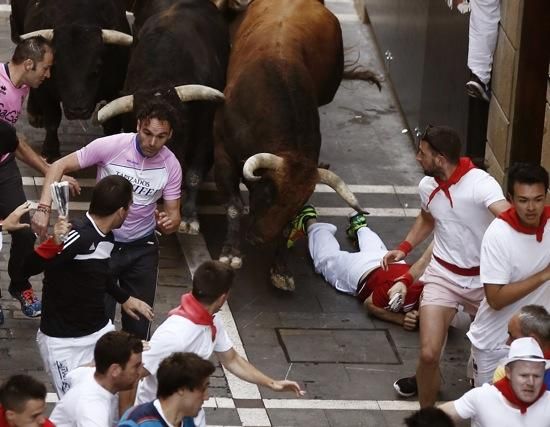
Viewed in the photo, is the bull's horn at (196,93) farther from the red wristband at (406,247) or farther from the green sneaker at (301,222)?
the red wristband at (406,247)

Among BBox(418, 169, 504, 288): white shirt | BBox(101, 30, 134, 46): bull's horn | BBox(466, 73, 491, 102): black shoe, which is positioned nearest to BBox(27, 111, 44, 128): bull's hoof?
BBox(101, 30, 134, 46): bull's horn

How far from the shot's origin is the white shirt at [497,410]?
821 cm

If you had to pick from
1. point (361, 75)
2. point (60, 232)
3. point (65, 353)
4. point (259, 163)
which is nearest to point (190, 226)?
point (259, 163)

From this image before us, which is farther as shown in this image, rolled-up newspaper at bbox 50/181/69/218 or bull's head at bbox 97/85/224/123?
bull's head at bbox 97/85/224/123

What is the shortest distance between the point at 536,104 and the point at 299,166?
7.85 ft

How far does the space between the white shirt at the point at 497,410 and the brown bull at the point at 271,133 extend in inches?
163

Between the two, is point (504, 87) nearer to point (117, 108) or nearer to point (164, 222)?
point (117, 108)

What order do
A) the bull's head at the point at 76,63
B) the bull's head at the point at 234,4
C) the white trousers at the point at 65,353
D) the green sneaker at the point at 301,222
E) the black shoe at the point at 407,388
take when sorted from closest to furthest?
1. the white trousers at the point at 65,353
2. the black shoe at the point at 407,388
3. the green sneaker at the point at 301,222
4. the bull's head at the point at 76,63
5. the bull's head at the point at 234,4

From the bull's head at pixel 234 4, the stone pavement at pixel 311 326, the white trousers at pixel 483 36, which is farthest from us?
the bull's head at pixel 234 4

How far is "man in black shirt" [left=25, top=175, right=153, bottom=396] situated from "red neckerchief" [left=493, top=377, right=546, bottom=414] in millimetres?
2252

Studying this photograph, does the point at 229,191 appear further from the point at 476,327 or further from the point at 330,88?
the point at 476,327

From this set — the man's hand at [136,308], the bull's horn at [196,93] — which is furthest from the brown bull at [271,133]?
the man's hand at [136,308]

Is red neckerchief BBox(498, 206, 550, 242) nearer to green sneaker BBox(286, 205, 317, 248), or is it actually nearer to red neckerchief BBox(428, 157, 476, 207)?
red neckerchief BBox(428, 157, 476, 207)

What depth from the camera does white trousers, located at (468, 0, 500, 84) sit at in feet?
45.1
